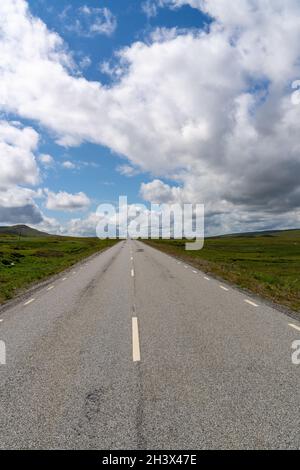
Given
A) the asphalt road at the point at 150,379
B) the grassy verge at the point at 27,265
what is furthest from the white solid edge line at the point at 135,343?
the grassy verge at the point at 27,265

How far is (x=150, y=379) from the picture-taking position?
5316mm

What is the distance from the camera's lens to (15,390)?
5047mm

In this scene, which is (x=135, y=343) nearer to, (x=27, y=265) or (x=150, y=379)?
(x=150, y=379)

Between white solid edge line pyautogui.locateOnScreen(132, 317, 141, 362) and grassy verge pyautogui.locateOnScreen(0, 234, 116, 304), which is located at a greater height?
white solid edge line pyautogui.locateOnScreen(132, 317, 141, 362)

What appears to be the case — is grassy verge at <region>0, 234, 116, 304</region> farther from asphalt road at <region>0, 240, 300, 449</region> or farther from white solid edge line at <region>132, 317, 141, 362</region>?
white solid edge line at <region>132, 317, 141, 362</region>

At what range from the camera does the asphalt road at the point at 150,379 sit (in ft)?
12.5

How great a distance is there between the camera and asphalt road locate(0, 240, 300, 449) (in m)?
3.82

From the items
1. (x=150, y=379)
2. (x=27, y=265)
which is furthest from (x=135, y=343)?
(x=27, y=265)

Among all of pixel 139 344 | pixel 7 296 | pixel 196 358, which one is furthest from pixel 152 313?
pixel 7 296

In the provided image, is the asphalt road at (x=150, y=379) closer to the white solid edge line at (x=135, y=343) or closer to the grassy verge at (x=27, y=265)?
the white solid edge line at (x=135, y=343)

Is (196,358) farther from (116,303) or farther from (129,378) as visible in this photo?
(116,303)

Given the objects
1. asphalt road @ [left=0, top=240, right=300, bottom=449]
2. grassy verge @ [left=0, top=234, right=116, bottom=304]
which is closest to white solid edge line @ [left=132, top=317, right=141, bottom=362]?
asphalt road @ [left=0, top=240, right=300, bottom=449]

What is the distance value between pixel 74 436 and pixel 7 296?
11.6 meters

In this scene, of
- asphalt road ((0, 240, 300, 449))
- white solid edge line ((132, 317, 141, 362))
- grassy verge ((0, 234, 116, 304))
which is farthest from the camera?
grassy verge ((0, 234, 116, 304))
